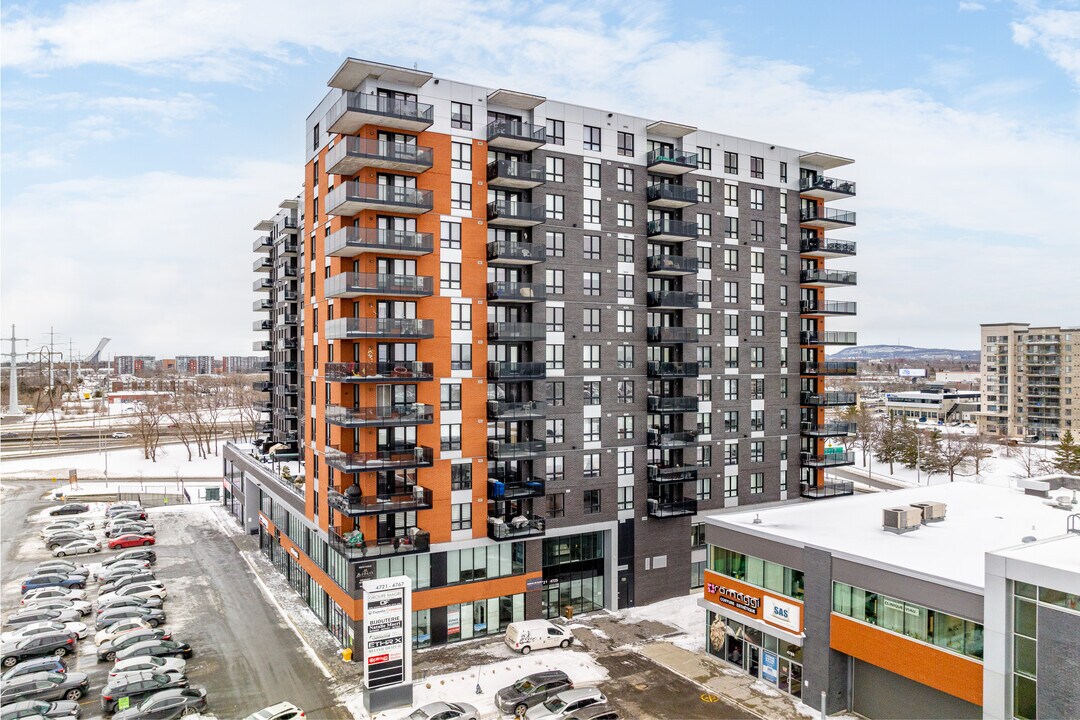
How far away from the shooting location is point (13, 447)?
330 ft

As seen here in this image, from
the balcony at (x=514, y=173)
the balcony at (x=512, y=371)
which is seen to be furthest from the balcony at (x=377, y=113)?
the balcony at (x=512, y=371)

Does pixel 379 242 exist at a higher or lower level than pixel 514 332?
higher

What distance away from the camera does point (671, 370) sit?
41.6 m

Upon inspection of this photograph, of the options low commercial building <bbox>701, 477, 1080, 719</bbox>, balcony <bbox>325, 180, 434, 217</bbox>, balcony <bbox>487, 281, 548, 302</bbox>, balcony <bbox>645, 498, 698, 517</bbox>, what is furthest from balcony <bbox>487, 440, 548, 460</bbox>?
balcony <bbox>325, 180, 434, 217</bbox>

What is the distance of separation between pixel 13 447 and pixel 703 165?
357 ft

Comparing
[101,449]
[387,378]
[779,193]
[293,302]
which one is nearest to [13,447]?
[101,449]

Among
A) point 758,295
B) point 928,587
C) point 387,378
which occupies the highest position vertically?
point 758,295

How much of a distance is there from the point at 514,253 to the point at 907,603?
2395 centimetres

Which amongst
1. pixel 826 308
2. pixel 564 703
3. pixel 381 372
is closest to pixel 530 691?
pixel 564 703

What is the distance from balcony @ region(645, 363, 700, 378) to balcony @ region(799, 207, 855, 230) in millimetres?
15444

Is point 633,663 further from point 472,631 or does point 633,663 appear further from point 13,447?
point 13,447

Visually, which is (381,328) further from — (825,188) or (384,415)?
(825,188)

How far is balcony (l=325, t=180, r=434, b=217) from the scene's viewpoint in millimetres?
32688

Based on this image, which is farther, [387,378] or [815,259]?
[815,259]
